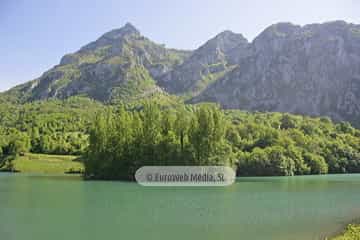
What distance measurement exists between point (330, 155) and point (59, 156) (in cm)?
9750

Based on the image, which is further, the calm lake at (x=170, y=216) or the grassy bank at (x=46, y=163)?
the grassy bank at (x=46, y=163)

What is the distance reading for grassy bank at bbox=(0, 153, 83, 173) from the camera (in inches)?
5128

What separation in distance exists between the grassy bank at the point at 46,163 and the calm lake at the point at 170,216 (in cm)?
7069

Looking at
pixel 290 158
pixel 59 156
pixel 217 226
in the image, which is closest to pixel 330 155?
pixel 290 158

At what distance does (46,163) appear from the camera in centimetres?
13625

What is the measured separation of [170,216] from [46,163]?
10556 centimetres

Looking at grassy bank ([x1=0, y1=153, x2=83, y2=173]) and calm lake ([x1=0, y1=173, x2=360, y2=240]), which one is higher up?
calm lake ([x1=0, y1=173, x2=360, y2=240])

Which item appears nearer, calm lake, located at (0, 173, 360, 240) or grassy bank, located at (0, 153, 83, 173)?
calm lake, located at (0, 173, 360, 240)

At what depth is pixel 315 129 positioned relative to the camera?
595 feet

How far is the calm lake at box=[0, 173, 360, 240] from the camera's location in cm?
3139

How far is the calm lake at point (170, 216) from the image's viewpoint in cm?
3139

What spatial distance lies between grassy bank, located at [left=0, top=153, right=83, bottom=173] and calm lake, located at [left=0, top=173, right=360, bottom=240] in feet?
232

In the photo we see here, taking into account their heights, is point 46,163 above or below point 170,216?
below

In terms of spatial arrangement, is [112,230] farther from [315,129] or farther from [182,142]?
[315,129]
